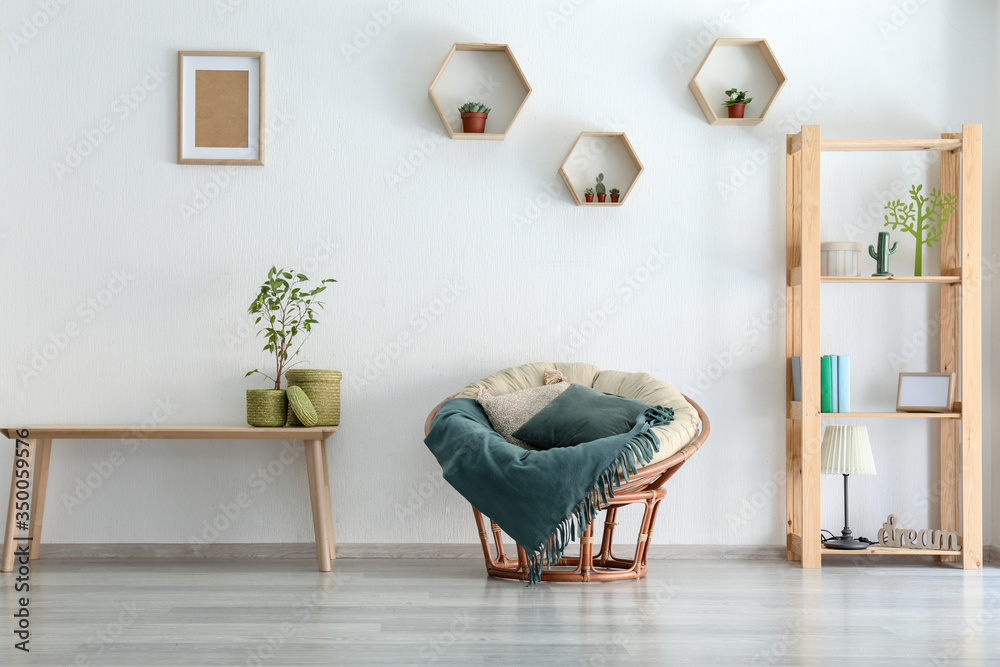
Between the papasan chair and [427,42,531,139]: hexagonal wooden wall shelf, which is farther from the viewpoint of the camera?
[427,42,531,139]: hexagonal wooden wall shelf

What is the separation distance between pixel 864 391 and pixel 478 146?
1809mm

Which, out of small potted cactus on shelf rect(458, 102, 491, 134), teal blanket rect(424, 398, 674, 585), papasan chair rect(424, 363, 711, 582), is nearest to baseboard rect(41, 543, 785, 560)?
papasan chair rect(424, 363, 711, 582)

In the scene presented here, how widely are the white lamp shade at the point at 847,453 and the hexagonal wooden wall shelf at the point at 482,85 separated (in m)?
1.73

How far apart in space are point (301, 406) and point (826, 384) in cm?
191

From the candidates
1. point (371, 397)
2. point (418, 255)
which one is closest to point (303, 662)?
point (371, 397)

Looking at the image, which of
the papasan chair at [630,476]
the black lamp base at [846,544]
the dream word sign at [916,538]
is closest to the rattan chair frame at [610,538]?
the papasan chair at [630,476]

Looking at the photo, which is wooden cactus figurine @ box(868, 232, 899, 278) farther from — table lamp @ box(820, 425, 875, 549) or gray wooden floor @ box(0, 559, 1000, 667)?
gray wooden floor @ box(0, 559, 1000, 667)

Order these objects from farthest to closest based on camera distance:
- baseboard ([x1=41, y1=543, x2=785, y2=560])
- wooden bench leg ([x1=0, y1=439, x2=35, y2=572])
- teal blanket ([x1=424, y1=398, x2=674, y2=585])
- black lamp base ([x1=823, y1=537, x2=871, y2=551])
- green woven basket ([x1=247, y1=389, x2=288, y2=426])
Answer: baseboard ([x1=41, y1=543, x2=785, y2=560]) < black lamp base ([x1=823, y1=537, x2=871, y2=551]) < green woven basket ([x1=247, y1=389, x2=288, y2=426]) < wooden bench leg ([x1=0, y1=439, x2=35, y2=572]) < teal blanket ([x1=424, y1=398, x2=674, y2=585])

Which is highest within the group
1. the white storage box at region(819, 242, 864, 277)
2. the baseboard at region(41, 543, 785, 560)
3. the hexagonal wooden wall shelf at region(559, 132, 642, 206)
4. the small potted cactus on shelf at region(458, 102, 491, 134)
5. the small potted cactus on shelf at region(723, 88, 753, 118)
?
the small potted cactus on shelf at region(723, 88, 753, 118)

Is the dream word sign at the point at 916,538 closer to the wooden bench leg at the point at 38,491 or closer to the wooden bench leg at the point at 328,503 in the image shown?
the wooden bench leg at the point at 328,503

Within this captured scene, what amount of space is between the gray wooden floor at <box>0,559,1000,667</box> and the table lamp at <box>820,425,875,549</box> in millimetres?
121

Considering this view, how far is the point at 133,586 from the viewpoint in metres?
2.63

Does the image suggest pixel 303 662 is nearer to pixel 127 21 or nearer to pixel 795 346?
pixel 795 346

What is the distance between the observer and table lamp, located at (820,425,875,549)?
3.10m
